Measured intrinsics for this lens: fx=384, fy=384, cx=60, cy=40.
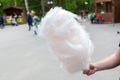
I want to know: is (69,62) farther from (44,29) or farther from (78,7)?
(78,7)

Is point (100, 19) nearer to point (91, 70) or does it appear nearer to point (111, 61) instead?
point (111, 61)

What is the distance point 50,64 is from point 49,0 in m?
70.2

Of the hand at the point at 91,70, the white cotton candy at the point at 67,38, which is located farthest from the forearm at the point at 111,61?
the white cotton candy at the point at 67,38

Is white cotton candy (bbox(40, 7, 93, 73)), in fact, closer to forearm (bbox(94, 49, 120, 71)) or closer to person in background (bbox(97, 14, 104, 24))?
forearm (bbox(94, 49, 120, 71))

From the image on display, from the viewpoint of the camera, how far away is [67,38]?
91.6 inches

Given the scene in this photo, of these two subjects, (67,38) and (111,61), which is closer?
(67,38)

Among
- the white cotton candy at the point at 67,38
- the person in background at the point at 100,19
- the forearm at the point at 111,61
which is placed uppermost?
the white cotton candy at the point at 67,38

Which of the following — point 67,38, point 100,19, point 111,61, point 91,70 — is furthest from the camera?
point 100,19

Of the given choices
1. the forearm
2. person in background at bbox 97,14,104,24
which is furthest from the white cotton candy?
person in background at bbox 97,14,104,24

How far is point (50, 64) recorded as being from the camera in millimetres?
A: 11836

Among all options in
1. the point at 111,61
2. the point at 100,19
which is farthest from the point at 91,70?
the point at 100,19

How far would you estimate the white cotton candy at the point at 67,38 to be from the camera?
2.28 m

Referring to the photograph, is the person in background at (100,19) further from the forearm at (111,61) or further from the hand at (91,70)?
the hand at (91,70)

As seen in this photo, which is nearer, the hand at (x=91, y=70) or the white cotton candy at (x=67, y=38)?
the white cotton candy at (x=67, y=38)
